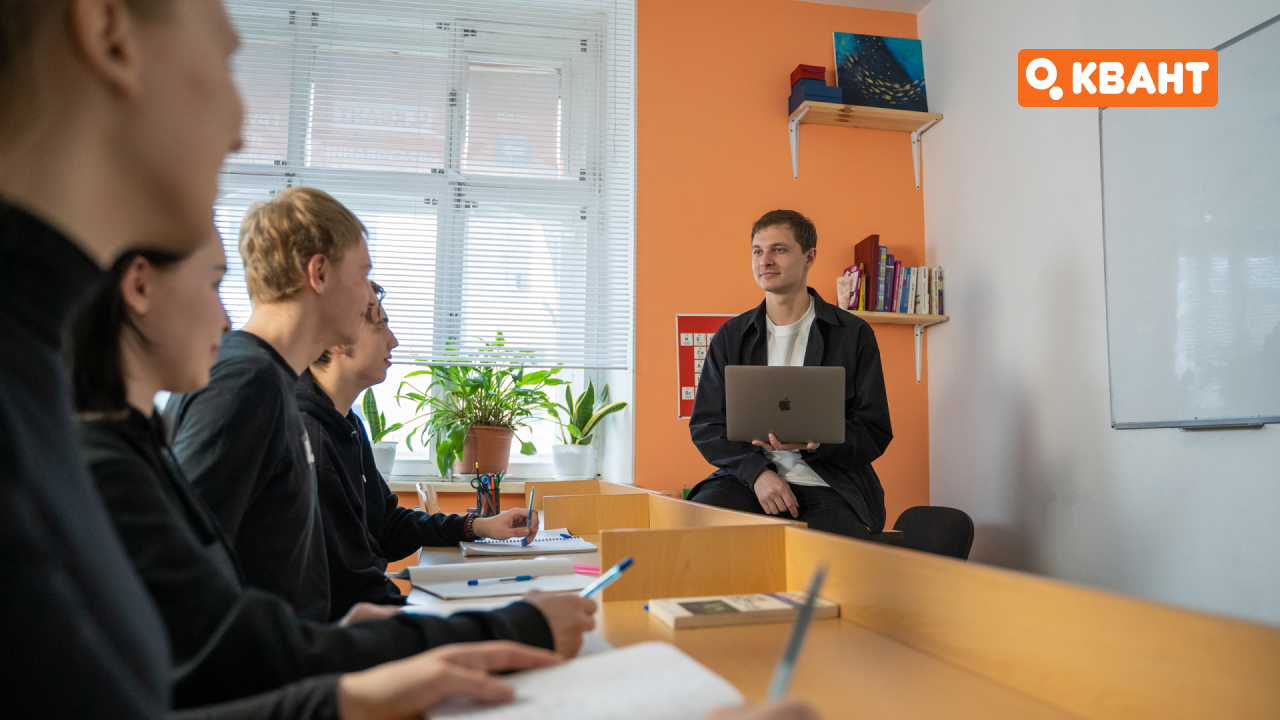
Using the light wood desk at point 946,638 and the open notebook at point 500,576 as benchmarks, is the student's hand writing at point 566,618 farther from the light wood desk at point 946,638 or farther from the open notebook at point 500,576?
the open notebook at point 500,576

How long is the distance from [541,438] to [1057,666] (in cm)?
332

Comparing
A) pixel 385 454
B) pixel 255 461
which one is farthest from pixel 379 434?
pixel 255 461

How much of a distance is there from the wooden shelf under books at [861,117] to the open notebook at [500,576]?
9.25ft

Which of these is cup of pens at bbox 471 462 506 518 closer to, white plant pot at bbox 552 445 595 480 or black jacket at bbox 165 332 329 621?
black jacket at bbox 165 332 329 621

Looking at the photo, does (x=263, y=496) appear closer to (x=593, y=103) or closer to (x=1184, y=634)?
(x=1184, y=634)

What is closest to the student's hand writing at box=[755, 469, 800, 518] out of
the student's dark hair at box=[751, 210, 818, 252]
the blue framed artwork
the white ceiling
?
the student's dark hair at box=[751, 210, 818, 252]

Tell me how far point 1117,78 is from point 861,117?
1269 millimetres

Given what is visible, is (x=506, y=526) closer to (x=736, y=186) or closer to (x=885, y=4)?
(x=736, y=186)

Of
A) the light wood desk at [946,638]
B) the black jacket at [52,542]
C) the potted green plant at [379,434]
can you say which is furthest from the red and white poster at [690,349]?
the black jacket at [52,542]

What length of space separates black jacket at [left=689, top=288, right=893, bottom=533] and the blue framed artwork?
143 centimetres

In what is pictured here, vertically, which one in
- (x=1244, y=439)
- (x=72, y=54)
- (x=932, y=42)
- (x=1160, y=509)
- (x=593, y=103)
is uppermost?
(x=932, y=42)

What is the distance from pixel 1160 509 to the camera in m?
2.44

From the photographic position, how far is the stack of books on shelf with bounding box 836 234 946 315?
364cm

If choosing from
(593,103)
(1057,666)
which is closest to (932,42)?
(593,103)
